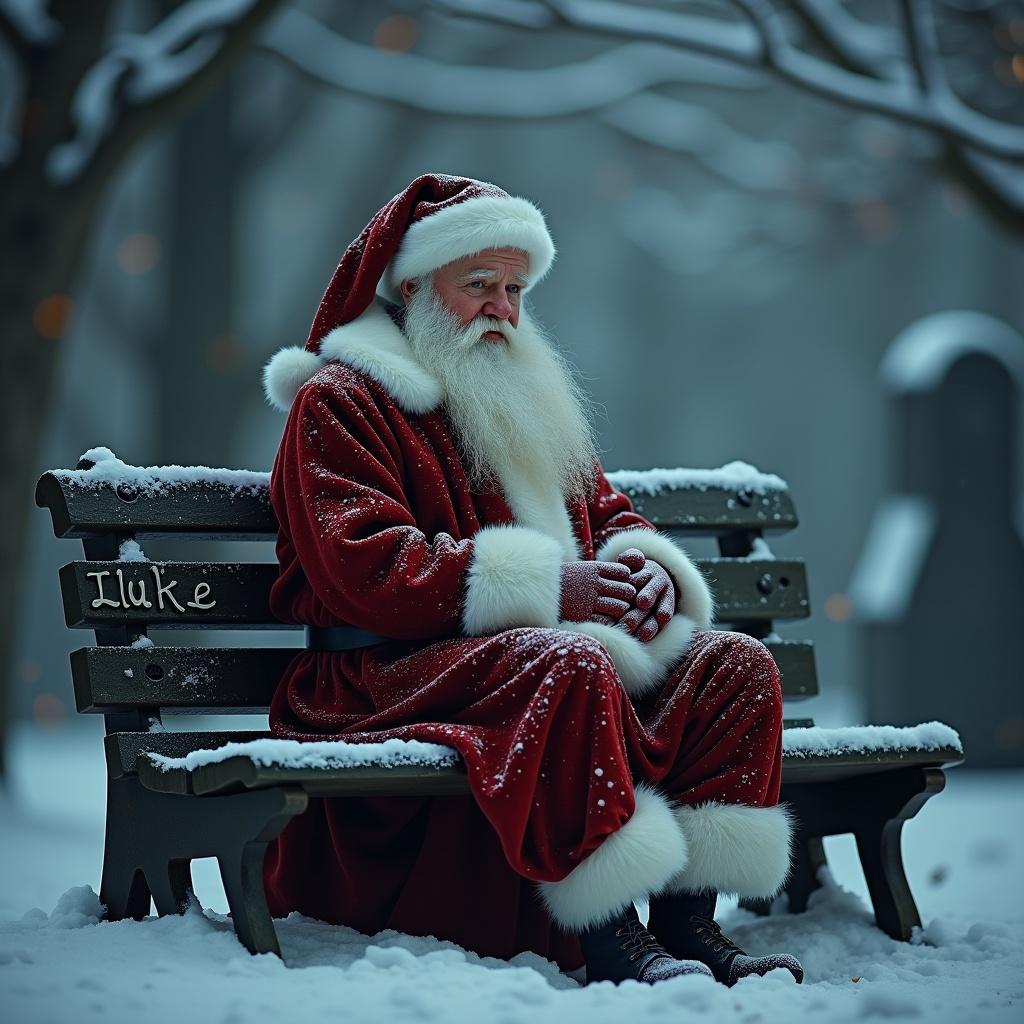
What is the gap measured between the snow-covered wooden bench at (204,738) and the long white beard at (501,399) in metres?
0.57

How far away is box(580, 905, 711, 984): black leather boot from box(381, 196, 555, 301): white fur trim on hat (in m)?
1.60

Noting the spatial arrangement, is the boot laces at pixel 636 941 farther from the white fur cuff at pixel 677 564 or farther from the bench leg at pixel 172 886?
the bench leg at pixel 172 886

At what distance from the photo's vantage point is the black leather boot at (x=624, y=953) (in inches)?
140

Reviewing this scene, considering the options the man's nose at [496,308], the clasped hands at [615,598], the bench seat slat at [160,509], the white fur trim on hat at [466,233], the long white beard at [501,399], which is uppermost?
the white fur trim on hat at [466,233]

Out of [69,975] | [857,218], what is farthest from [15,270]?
[857,218]

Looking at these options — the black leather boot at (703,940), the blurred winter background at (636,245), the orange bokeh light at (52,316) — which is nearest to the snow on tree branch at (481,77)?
the blurred winter background at (636,245)

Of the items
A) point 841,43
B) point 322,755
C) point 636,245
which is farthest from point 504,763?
point 636,245

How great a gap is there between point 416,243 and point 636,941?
1729 mm

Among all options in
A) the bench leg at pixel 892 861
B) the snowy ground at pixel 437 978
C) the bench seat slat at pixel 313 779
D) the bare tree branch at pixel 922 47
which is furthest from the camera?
the bare tree branch at pixel 922 47

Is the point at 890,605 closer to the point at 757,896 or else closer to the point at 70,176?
the point at 70,176

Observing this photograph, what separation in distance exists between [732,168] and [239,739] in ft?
39.2

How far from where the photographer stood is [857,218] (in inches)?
673

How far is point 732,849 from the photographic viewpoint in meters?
3.79

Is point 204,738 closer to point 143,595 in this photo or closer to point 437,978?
point 143,595
